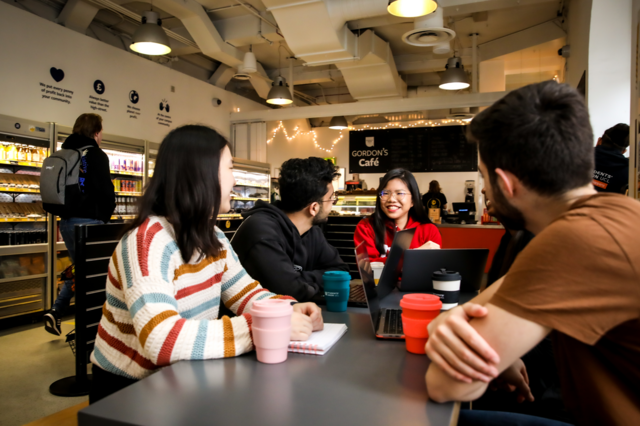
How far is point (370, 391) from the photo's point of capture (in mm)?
875

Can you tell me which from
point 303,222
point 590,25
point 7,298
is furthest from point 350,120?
point 303,222

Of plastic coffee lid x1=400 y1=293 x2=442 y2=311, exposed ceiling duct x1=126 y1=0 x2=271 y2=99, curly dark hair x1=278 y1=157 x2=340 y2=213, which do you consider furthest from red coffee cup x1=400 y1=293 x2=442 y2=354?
exposed ceiling duct x1=126 y1=0 x2=271 y2=99

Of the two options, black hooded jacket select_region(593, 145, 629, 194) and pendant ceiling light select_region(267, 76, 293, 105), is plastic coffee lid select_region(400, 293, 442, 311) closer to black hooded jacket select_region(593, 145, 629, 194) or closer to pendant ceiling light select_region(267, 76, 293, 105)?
black hooded jacket select_region(593, 145, 629, 194)

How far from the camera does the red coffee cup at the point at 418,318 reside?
3.54 ft

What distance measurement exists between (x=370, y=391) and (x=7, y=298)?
4.85 m

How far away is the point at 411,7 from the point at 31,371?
4.41 meters

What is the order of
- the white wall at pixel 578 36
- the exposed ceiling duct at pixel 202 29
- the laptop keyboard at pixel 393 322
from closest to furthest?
the laptop keyboard at pixel 393 322, the white wall at pixel 578 36, the exposed ceiling duct at pixel 202 29

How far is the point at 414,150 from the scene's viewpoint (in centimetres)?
1060

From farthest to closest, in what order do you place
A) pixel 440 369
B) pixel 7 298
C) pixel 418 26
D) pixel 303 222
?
pixel 418 26
pixel 7 298
pixel 303 222
pixel 440 369

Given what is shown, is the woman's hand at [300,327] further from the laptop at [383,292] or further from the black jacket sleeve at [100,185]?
the black jacket sleeve at [100,185]

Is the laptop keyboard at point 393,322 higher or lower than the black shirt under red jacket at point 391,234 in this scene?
lower

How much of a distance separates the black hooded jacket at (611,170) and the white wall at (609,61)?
0.84 metres

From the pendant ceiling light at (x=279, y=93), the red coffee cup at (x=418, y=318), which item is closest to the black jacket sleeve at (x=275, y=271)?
the red coffee cup at (x=418, y=318)

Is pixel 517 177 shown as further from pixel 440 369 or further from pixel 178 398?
pixel 178 398
